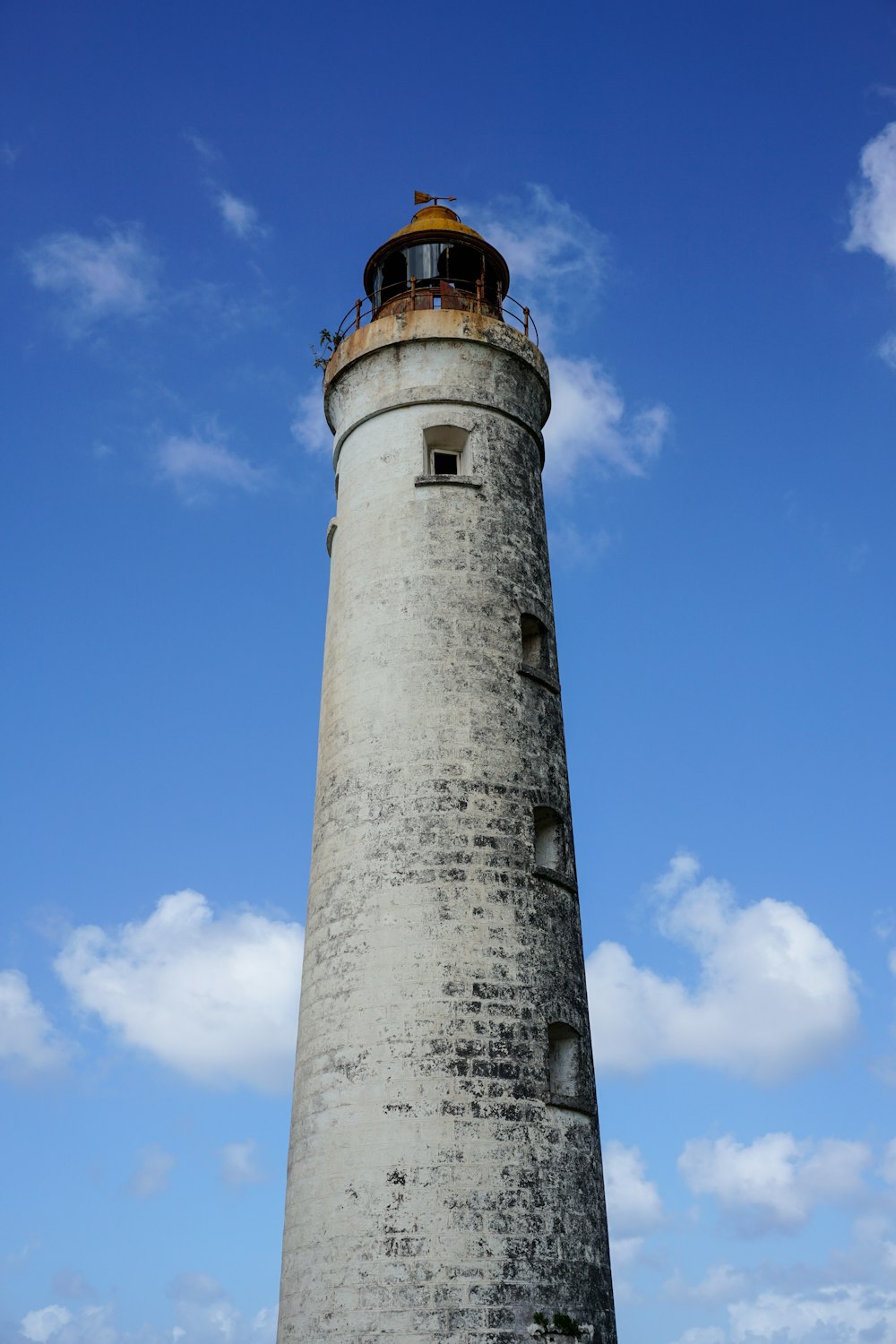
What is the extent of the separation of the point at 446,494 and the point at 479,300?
4625 millimetres

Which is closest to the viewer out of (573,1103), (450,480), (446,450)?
(573,1103)

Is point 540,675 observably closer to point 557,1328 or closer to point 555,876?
point 555,876

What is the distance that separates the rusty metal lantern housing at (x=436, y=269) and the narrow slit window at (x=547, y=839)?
9663mm

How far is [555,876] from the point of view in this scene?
19.5m

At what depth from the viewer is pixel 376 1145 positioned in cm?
1717

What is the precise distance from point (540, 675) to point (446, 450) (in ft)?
15.0

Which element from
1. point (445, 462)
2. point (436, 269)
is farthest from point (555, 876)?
point (436, 269)

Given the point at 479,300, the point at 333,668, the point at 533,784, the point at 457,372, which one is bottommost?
the point at 533,784

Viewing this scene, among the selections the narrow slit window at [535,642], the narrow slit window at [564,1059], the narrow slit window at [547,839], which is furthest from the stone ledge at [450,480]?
the narrow slit window at [564,1059]

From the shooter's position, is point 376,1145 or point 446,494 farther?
point 446,494

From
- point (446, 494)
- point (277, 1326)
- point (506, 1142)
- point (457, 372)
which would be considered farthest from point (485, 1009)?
point (457, 372)

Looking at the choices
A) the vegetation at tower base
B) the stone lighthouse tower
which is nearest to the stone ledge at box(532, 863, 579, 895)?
the stone lighthouse tower

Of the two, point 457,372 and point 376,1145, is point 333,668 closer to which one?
point 457,372

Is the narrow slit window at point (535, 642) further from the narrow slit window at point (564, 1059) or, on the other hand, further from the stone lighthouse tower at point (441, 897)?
the narrow slit window at point (564, 1059)
